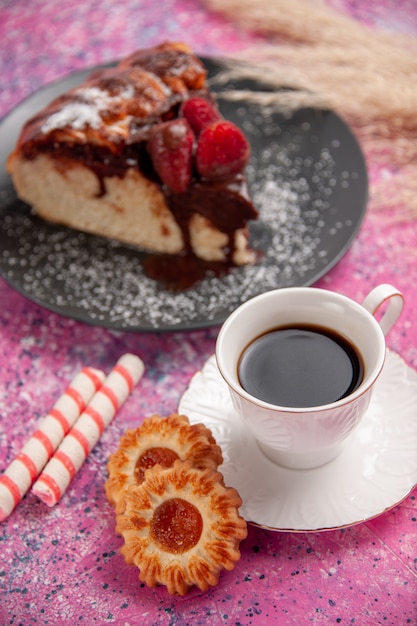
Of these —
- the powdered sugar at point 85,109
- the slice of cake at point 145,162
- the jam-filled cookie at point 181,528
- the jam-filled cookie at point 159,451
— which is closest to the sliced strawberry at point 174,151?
the slice of cake at point 145,162

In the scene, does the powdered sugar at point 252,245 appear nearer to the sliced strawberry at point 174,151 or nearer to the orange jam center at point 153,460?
the sliced strawberry at point 174,151

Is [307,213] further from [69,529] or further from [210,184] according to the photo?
[69,529]

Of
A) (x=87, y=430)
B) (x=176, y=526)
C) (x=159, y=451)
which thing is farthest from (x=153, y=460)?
(x=87, y=430)

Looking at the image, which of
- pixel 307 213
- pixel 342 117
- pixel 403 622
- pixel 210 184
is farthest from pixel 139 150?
pixel 403 622

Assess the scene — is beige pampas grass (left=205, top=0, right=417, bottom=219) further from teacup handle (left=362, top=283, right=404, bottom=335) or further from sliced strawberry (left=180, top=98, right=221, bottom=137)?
teacup handle (left=362, top=283, right=404, bottom=335)

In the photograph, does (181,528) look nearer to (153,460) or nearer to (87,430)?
(153,460)

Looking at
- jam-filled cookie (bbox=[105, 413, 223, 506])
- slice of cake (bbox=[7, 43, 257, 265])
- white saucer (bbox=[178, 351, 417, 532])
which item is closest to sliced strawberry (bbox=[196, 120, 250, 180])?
slice of cake (bbox=[7, 43, 257, 265])
